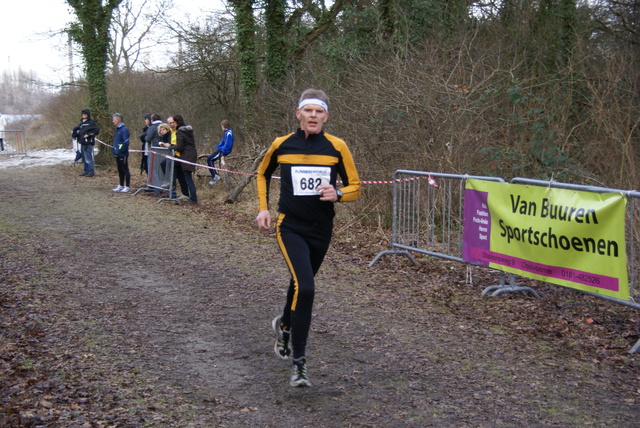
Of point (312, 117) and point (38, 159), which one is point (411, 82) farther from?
point (38, 159)

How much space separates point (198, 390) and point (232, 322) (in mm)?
1850

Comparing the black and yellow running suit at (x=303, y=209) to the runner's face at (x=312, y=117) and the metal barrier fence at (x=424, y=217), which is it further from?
the metal barrier fence at (x=424, y=217)

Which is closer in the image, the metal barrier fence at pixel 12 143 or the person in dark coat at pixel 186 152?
the person in dark coat at pixel 186 152

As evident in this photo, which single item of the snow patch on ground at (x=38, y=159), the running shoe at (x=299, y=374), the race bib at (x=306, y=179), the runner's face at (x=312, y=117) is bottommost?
the running shoe at (x=299, y=374)

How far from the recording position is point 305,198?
4.99 meters

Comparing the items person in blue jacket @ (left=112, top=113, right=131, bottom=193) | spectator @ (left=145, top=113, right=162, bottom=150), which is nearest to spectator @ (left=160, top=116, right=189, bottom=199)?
spectator @ (left=145, top=113, right=162, bottom=150)

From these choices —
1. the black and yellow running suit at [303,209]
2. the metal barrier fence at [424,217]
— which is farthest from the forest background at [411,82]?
the black and yellow running suit at [303,209]

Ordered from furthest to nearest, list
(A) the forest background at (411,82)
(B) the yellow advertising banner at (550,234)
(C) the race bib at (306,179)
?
(A) the forest background at (411,82)
(B) the yellow advertising banner at (550,234)
(C) the race bib at (306,179)

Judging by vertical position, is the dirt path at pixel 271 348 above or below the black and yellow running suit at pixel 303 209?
below

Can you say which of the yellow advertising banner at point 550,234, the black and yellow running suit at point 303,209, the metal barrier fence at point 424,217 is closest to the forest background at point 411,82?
the metal barrier fence at point 424,217

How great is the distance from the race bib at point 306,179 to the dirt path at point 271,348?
1431mm

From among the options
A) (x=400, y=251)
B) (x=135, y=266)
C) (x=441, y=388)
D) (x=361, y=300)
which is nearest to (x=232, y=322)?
(x=361, y=300)

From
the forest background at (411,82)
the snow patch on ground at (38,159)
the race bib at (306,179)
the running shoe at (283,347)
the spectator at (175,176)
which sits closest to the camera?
the race bib at (306,179)

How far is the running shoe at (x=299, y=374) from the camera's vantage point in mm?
4891
